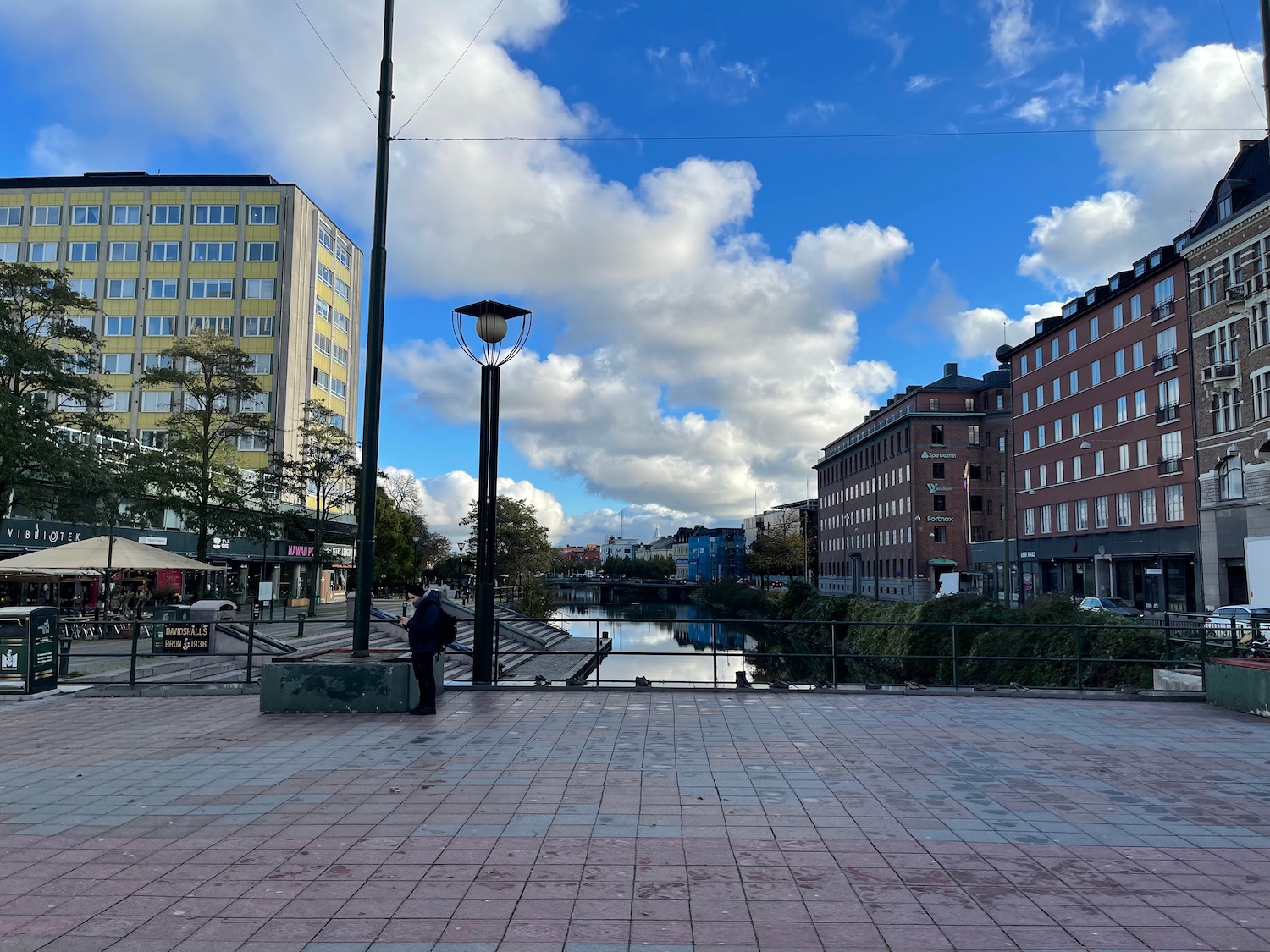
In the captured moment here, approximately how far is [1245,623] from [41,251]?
70228 millimetres

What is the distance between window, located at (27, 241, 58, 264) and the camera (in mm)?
61562

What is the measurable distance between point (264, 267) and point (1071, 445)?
170 ft

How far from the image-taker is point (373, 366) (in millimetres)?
11922

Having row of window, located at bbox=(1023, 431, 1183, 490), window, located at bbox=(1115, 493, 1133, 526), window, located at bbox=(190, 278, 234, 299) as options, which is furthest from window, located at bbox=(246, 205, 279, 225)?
window, located at bbox=(1115, 493, 1133, 526)

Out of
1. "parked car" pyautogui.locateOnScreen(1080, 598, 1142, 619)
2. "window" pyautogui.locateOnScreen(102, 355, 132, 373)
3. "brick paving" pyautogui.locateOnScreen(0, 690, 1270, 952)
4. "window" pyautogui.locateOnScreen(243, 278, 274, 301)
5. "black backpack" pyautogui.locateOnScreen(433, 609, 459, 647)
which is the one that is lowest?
"brick paving" pyautogui.locateOnScreen(0, 690, 1270, 952)

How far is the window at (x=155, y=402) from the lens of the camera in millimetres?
59766

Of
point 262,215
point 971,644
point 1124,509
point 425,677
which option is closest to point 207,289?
point 262,215

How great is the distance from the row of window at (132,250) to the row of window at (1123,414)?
167 ft

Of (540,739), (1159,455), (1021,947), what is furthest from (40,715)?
(1159,455)

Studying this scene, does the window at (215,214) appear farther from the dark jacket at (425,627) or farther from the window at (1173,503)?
the dark jacket at (425,627)

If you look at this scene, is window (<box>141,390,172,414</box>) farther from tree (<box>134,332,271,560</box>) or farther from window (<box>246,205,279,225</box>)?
tree (<box>134,332,271,560</box>)

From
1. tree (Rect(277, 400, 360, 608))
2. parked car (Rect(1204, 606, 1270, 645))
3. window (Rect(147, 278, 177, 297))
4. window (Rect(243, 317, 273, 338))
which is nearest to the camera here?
parked car (Rect(1204, 606, 1270, 645))

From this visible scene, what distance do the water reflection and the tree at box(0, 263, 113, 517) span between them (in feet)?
44.0

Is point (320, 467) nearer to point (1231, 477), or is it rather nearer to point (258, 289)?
point (258, 289)
